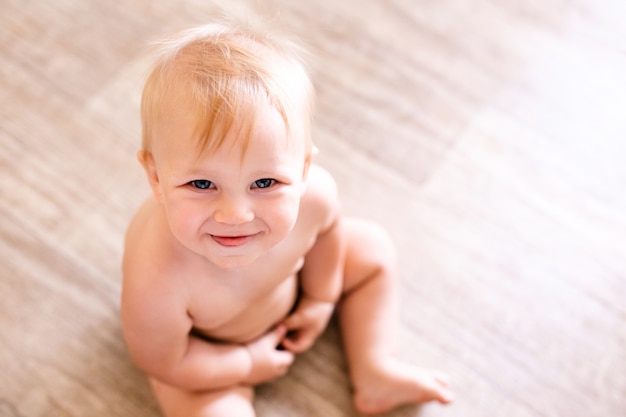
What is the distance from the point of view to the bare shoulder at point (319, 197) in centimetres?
88

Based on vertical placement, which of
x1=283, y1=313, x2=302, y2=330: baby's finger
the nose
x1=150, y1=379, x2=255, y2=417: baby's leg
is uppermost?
the nose

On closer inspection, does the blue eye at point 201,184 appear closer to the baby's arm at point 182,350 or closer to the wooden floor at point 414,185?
the baby's arm at point 182,350

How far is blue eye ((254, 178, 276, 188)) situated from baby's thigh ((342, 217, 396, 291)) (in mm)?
303

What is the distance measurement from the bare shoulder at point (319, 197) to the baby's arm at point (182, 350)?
0.57 ft

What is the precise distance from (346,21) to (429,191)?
1.15 ft

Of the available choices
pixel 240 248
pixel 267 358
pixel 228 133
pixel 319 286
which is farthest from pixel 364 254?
pixel 228 133

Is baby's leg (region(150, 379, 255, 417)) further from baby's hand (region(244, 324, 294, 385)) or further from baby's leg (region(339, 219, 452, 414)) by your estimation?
baby's leg (region(339, 219, 452, 414))

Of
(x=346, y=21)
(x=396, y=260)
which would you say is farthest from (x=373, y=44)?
(x=396, y=260)

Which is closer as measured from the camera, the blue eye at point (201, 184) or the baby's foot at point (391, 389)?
the blue eye at point (201, 184)

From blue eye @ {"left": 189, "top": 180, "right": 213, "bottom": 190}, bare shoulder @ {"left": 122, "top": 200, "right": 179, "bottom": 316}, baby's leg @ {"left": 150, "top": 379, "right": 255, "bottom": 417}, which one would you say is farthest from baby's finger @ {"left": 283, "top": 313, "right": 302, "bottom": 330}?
blue eye @ {"left": 189, "top": 180, "right": 213, "bottom": 190}

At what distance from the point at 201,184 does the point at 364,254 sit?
359 millimetres

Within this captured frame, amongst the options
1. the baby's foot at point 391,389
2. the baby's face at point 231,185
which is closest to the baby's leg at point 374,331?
the baby's foot at point 391,389

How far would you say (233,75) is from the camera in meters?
0.69

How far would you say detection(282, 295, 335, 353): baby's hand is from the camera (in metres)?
1.00
